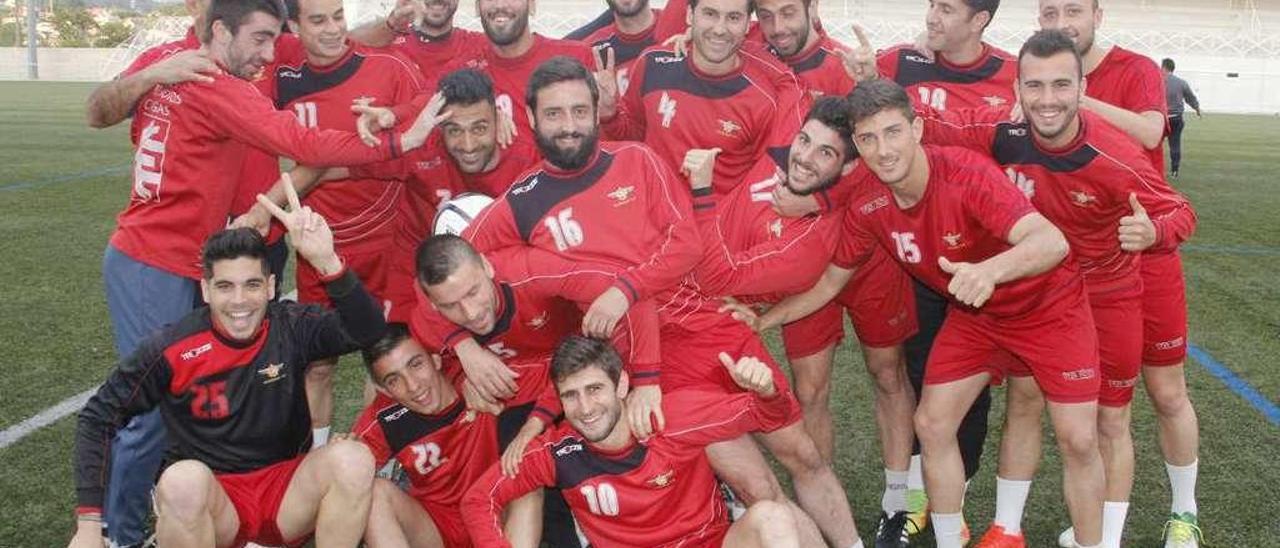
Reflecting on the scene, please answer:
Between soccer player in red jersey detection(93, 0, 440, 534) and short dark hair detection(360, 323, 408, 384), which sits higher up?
soccer player in red jersey detection(93, 0, 440, 534)

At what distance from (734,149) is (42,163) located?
1529 cm

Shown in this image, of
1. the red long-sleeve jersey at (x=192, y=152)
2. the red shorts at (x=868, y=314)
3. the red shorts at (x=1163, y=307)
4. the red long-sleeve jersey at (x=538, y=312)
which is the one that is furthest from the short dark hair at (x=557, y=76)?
the red shorts at (x=1163, y=307)

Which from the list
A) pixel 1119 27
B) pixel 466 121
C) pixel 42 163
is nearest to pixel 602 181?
pixel 466 121

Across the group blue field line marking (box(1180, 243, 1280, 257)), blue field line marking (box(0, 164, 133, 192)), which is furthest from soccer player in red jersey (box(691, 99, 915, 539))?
blue field line marking (box(0, 164, 133, 192))

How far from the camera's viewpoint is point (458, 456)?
4.52 meters

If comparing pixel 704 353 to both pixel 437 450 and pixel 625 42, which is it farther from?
pixel 625 42

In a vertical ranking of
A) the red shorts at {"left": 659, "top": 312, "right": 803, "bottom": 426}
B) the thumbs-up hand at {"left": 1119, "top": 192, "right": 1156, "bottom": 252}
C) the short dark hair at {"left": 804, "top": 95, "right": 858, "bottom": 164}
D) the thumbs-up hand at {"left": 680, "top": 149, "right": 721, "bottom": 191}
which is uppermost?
the short dark hair at {"left": 804, "top": 95, "right": 858, "bottom": 164}

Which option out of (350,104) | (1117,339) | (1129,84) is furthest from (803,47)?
(350,104)

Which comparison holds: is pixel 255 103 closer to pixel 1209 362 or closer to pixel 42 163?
pixel 1209 362

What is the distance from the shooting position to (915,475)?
516cm

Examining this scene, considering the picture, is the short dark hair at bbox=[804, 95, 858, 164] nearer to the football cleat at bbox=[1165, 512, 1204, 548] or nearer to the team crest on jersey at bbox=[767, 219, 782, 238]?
the team crest on jersey at bbox=[767, 219, 782, 238]

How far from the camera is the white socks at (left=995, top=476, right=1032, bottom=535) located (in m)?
4.53

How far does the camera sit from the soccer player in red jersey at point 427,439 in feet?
14.2

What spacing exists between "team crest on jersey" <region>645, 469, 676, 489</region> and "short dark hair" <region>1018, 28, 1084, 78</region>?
1989mm
